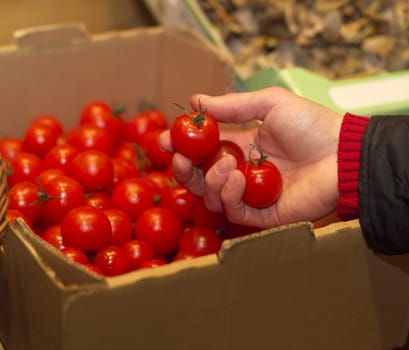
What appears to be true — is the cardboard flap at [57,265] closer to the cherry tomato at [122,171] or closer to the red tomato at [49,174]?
the red tomato at [49,174]

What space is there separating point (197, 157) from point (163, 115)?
0.60 meters

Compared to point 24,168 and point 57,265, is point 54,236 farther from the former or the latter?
point 57,265

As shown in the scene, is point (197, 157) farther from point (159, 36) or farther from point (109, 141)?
point (159, 36)

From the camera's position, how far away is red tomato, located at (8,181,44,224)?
3.81 ft

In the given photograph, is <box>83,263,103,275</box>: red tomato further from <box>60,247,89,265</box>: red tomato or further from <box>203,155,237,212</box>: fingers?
<box>203,155,237,212</box>: fingers

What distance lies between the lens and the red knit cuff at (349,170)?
1.00 meters

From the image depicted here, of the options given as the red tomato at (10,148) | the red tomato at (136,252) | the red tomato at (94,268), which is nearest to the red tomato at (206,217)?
the red tomato at (136,252)

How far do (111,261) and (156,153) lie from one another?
1.28 ft

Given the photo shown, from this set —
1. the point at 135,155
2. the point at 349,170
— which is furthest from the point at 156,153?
the point at 349,170

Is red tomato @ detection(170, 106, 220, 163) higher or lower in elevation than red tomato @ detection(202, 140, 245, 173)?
higher

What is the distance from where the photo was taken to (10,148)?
144 centimetres

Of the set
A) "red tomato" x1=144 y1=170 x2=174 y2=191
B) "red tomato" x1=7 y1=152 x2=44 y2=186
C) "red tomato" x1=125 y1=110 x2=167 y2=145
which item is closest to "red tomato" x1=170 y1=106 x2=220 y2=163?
"red tomato" x1=144 y1=170 x2=174 y2=191

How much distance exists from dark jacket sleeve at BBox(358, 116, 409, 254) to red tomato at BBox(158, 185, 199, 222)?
367mm

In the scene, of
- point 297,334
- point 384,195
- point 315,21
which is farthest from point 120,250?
point 315,21
